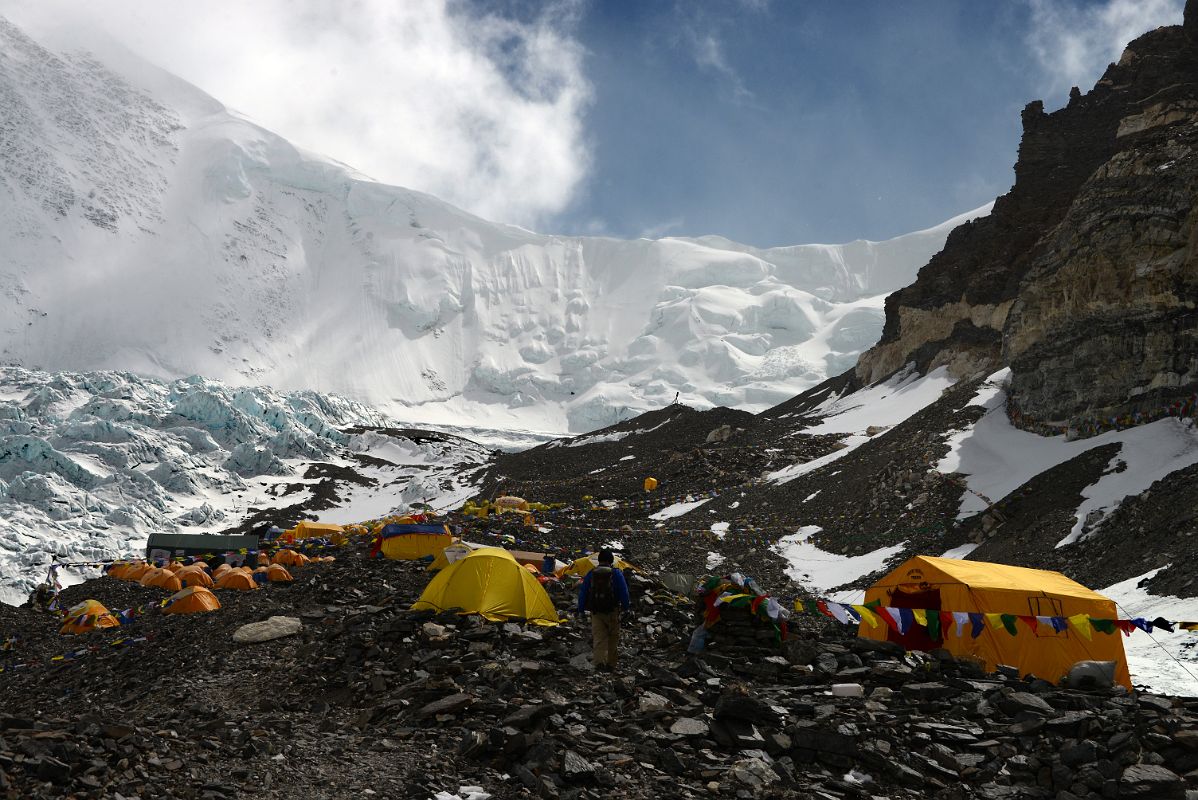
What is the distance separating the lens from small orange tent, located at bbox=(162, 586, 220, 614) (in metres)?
18.8

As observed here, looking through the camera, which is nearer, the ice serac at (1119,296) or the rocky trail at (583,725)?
the rocky trail at (583,725)

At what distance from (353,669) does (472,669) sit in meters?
1.82

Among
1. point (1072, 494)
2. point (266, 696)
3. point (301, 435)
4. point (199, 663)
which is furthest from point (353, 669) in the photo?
point (301, 435)

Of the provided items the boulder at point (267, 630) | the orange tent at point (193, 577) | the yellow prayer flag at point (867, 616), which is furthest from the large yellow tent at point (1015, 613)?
the orange tent at point (193, 577)

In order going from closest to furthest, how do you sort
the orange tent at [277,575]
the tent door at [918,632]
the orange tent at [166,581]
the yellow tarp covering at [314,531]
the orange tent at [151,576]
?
the tent door at [918,632] < the orange tent at [277,575] < the orange tent at [166,581] < the orange tent at [151,576] < the yellow tarp covering at [314,531]

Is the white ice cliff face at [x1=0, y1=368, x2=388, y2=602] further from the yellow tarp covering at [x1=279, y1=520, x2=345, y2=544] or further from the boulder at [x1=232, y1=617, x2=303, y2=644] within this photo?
the boulder at [x1=232, y1=617, x2=303, y2=644]

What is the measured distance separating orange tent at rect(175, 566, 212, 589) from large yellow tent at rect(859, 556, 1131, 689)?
21.4 metres

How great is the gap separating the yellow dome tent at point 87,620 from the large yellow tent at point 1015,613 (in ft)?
64.0

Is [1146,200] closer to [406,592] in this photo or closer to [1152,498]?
[1152,498]

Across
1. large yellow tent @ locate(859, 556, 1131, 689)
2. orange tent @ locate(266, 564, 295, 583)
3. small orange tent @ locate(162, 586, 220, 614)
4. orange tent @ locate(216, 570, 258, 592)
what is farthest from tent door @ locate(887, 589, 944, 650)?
Answer: orange tent @ locate(266, 564, 295, 583)

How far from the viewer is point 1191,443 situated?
22.3 metres

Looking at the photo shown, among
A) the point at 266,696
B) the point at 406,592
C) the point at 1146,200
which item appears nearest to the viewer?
the point at 266,696

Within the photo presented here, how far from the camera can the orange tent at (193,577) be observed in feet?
81.3

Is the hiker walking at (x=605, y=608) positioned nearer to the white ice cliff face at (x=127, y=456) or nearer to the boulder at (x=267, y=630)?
the boulder at (x=267, y=630)
